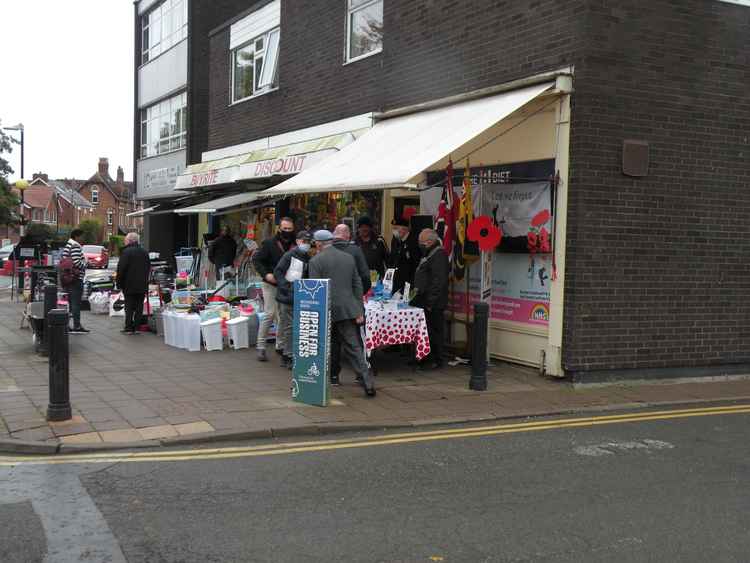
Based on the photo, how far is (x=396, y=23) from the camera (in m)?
12.5

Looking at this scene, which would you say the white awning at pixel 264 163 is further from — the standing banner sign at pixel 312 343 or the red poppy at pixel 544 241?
the standing banner sign at pixel 312 343

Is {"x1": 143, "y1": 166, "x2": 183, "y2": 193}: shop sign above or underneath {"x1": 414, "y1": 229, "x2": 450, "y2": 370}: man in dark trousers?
above

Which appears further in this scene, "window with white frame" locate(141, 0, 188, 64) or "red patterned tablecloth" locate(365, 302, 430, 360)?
"window with white frame" locate(141, 0, 188, 64)

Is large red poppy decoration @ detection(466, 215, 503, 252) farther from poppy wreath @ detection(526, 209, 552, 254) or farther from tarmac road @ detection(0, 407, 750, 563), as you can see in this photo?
tarmac road @ detection(0, 407, 750, 563)

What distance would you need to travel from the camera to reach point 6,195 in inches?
1900

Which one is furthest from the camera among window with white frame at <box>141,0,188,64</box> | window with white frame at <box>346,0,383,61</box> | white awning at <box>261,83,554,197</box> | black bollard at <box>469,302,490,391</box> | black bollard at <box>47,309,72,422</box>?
window with white frame at <box>141,0,188,64</box>

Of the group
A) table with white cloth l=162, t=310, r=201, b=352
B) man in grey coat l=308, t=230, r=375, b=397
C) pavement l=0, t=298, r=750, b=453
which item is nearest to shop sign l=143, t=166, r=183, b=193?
table with white cloth l=162, t=310, r=201, b=352

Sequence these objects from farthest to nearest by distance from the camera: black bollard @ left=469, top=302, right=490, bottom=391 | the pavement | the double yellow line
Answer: black bollard @ left=469, top=302, right=490, bottom=391 < the pavement < the double yellow line

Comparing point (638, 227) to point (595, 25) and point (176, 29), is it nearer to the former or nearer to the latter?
point (595, 25)

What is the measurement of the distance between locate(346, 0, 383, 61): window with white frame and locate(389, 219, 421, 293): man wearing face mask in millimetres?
3897

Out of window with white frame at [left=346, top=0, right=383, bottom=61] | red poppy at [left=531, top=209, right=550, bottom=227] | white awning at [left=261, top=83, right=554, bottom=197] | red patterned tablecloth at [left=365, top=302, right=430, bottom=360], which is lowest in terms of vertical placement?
red patterned tablecloth at [left=365, top=302, right=430, bottom=360]

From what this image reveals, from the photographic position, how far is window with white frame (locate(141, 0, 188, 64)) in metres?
25.7

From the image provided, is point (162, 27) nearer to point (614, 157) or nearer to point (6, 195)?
point (614, 157)

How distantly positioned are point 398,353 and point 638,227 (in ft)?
12.6
